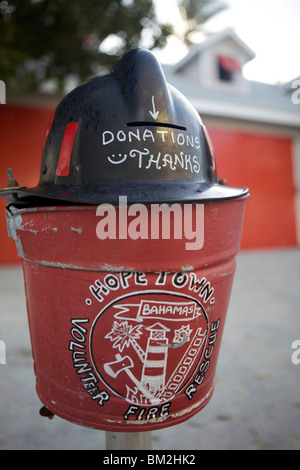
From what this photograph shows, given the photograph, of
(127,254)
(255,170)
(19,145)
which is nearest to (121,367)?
(127,254)

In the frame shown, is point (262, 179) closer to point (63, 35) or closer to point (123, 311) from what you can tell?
point (63, 35)

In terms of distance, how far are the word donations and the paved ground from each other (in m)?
1.40

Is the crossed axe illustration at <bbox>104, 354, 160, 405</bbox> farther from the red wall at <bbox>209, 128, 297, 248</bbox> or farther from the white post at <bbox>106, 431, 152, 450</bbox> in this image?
the red wall at <bbox>209, 128, 297, 248</bbox>

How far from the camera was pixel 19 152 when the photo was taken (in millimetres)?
7469

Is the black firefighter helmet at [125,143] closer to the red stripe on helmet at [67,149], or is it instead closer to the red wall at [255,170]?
the red stripe on helmet at [67,149]

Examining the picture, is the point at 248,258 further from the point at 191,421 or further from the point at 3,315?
the point at 191,421

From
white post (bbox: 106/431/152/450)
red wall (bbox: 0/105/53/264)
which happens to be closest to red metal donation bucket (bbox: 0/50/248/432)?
white post (bbox: 106/431/152/450)

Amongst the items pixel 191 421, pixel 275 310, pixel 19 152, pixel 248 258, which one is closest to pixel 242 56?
pixel 248 258

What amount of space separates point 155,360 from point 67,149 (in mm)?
677

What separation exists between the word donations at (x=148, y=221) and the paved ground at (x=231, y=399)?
4.60 feet

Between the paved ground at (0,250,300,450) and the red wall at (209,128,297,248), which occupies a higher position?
the red wall at (209,128,297,248)

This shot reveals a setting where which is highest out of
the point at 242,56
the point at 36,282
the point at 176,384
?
the point at 242,56

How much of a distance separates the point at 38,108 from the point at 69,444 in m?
7.32

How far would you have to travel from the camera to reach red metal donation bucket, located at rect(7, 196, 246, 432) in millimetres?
938
